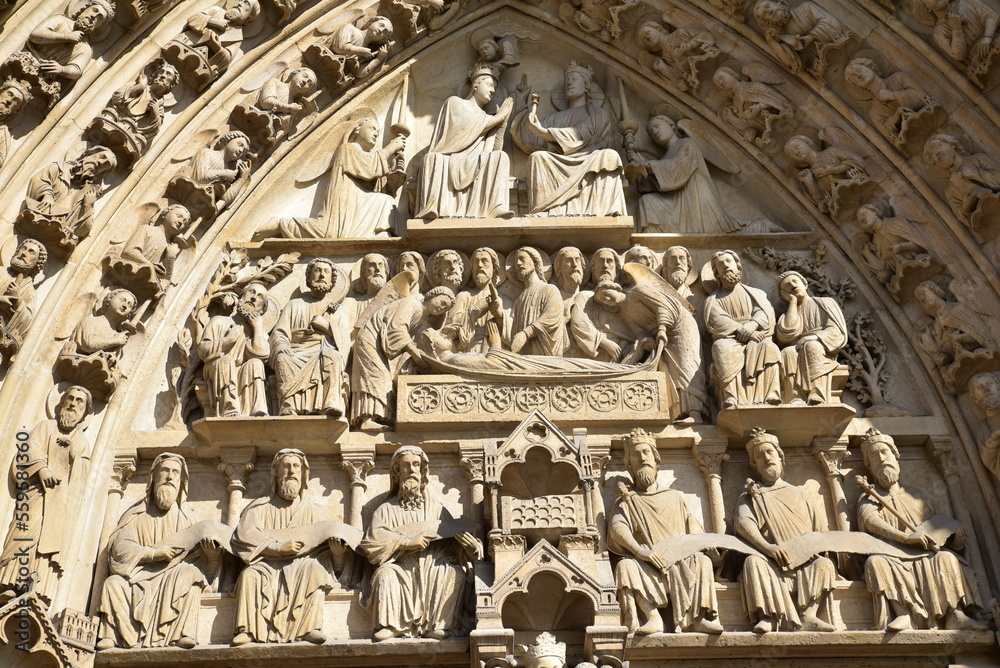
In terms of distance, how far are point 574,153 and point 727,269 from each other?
166cm

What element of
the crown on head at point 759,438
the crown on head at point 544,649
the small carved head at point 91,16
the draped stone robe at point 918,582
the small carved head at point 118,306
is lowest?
the crown on head at point 544,649

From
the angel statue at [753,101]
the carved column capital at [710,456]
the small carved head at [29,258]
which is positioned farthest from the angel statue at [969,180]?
the small carved head at [29,258]

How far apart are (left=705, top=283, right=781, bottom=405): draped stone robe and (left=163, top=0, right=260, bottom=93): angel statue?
4.20 metres

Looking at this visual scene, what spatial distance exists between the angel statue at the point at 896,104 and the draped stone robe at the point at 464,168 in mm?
2800

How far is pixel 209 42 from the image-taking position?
1104cm

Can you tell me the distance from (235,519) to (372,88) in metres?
4.18

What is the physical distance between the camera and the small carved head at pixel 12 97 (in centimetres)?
981

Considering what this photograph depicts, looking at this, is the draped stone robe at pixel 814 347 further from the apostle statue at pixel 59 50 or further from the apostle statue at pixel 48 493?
the apostle statue at pixel 59 50

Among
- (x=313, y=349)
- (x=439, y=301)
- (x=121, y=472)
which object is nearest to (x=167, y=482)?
(x=121, y=472)

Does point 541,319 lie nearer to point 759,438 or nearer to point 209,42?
point 759,438

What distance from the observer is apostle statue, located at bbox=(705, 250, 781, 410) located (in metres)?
9.96

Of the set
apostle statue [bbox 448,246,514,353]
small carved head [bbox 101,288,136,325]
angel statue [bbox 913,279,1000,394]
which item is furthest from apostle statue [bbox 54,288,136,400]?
angel statue [bbox 913,279,1000,394]

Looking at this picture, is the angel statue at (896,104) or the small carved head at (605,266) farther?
the small carved head at (605,266)

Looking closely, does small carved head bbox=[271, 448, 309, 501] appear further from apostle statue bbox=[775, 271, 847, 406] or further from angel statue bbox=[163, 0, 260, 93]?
apostle statue bbox=[775, 271, 847, 406]
